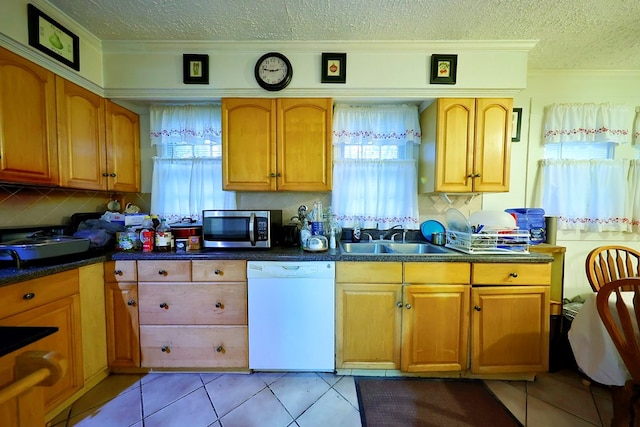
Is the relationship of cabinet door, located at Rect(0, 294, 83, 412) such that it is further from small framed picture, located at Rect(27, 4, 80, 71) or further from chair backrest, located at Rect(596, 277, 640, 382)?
chair backrest, located at Rect(596, 277, 640, 382)

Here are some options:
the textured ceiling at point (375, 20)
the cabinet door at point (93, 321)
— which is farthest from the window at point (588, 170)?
the cabinet door at point (93, 321)

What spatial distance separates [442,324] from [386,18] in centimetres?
212

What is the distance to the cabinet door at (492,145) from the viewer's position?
6.52 feet

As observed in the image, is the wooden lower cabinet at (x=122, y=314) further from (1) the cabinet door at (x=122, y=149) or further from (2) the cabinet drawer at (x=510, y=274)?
(2) the cabinet drawer at (x=510, y=274)

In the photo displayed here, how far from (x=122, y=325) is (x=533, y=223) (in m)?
3.29

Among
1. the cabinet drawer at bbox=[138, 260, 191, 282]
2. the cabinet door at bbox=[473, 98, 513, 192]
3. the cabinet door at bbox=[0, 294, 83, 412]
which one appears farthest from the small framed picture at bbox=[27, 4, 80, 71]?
the cabinet door at bbox=[473, 98, 513, 192]

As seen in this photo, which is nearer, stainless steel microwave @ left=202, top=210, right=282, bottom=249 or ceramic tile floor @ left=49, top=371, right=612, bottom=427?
ceramic tile floor @ left=49, top=371, right=612, bottom=427

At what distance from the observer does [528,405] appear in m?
1.61

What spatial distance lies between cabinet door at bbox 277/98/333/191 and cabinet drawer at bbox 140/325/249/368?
1173 mm

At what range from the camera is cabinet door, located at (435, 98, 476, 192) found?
6.54ft

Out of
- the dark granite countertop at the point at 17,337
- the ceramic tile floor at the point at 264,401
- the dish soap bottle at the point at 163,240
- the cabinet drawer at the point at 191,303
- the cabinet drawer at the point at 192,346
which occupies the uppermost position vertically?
the dish soap bottle at the point at 163,240

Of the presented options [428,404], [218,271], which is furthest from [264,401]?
[428,404]

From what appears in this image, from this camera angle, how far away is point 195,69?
6.59ft

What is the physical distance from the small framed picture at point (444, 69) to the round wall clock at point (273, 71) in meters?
1.11
